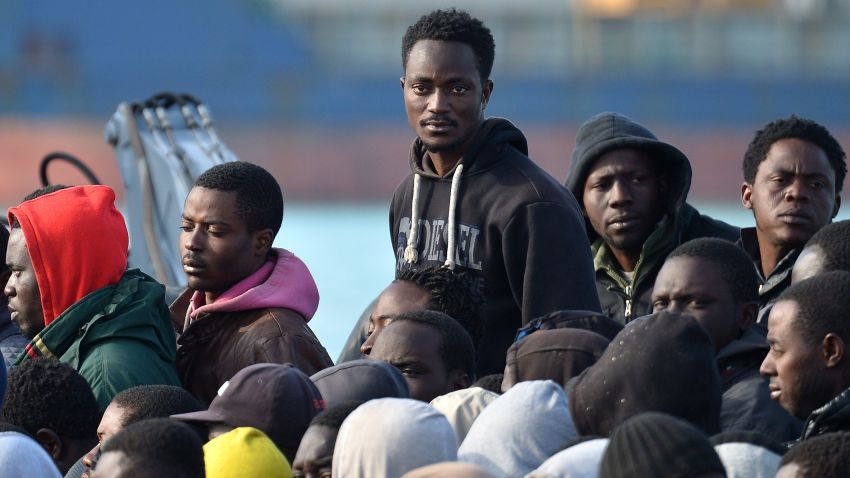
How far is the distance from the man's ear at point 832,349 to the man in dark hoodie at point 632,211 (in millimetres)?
1673

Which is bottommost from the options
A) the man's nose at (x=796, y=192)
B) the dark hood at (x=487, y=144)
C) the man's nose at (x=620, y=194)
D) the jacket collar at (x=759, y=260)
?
the jacket collar at (x=759, y=260)

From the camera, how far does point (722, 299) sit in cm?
413

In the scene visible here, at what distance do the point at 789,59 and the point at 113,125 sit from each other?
37.0 metres

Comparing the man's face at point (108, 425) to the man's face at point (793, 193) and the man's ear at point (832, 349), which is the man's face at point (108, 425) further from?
the man's face at point (793, 193)

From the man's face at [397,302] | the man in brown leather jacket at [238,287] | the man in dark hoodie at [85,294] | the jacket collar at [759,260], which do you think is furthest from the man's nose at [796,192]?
the man in dark hoodie at [85,294]

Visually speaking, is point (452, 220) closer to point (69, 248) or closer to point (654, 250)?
point (654, 250)

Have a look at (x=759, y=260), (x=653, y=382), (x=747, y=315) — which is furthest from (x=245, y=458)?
(x=759, y=260)

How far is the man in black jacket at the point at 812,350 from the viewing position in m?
3.53

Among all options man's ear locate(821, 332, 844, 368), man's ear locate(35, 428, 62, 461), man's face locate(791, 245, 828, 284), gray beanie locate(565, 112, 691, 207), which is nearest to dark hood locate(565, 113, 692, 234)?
gray beanie locate(565, 112, 691, 207)

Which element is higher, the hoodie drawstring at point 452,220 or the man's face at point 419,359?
the hoodie drawstring at point 452,220

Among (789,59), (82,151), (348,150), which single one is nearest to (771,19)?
(789,59)

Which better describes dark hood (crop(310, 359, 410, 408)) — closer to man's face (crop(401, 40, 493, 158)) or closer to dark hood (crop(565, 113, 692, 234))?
man's face (crop(401, 40, 493, 158))

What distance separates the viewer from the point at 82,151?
30.8 metres

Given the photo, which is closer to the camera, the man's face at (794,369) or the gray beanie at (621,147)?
the man's face at (794,369)
